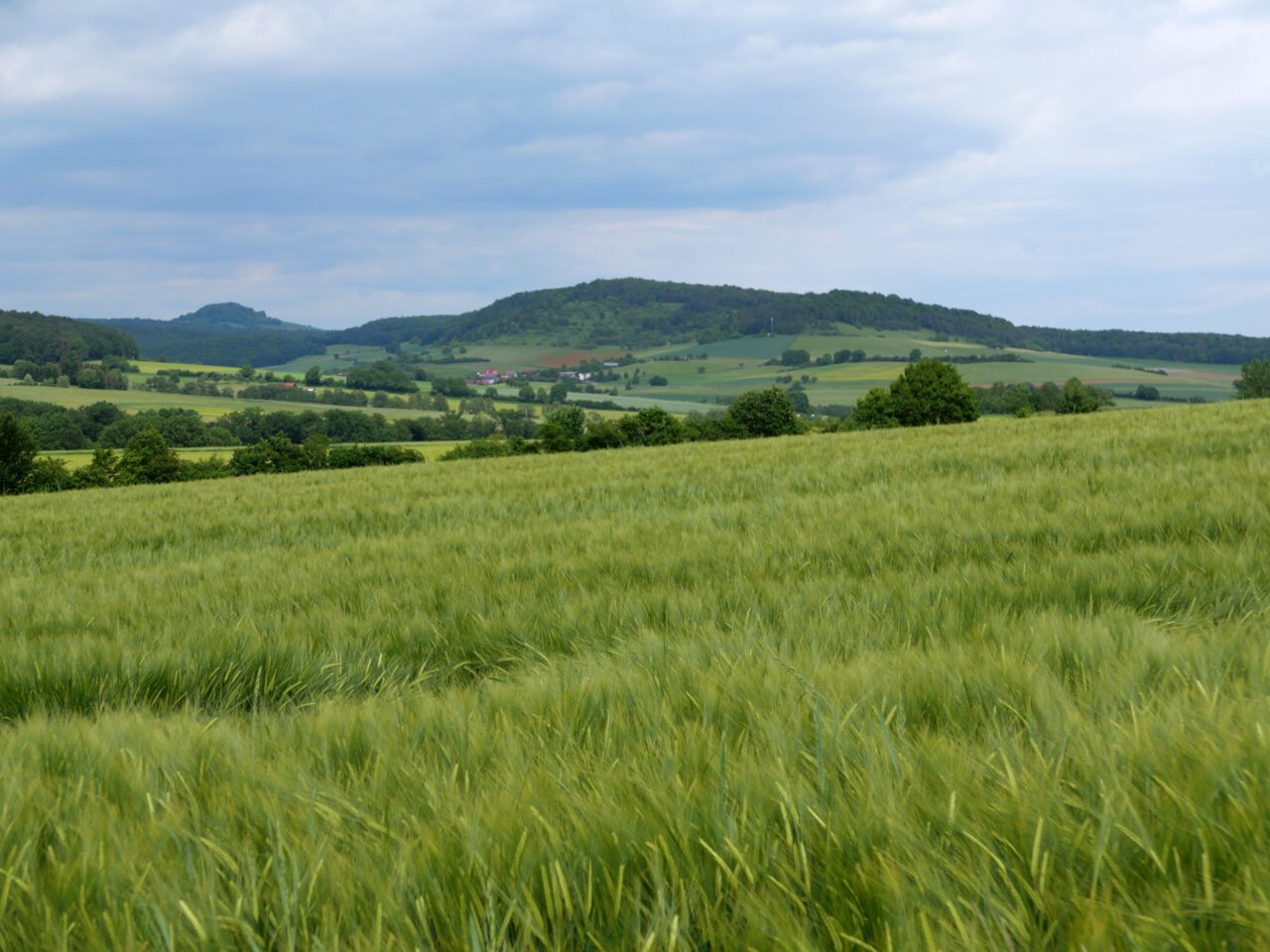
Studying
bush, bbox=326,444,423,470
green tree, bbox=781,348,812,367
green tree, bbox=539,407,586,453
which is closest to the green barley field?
green tree, bbox=539,407,586,453

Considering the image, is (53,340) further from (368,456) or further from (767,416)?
(767,416)

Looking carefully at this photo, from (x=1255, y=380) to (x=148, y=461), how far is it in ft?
381

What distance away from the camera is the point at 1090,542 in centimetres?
369

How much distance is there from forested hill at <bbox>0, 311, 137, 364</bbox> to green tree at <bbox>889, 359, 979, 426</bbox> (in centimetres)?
15796

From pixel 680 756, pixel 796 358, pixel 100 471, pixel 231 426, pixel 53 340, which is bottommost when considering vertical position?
pixel 100 471

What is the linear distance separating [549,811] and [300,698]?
180 centimetres

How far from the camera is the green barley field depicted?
3.11 feet

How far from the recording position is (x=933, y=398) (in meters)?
67.1

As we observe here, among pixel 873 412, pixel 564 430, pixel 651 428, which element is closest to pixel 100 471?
pixel 564 430

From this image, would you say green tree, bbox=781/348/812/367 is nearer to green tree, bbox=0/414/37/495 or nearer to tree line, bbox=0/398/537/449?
tree line, bbox=0/398/537/449

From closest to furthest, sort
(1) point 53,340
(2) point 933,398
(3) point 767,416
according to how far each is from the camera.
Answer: (2) point 933,398 < (3) point 767,416 < (1) point 53,340

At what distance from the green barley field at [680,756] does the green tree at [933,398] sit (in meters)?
67.7

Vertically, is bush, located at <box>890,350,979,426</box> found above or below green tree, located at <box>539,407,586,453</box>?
above

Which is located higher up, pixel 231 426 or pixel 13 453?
pixel 231 426
